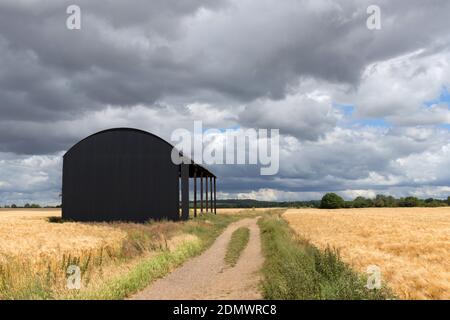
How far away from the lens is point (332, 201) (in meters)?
142

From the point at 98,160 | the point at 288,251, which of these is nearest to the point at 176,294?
the point at 288,251

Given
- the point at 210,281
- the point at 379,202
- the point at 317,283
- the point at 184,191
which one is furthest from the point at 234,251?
the point at 379,202

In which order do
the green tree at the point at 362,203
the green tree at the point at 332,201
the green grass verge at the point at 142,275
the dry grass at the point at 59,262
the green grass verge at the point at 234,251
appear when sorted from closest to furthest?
the green grass verge at the point at 142,275, the dry grass at the point at 59,262, the green grass verge at the point at 234,251, the green tree at the point at 332,201, the green tree at the point at 362,203

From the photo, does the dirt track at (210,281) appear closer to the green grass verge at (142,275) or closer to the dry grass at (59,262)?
the green grass verge at (142,275)

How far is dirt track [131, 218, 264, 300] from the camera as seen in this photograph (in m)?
10.9

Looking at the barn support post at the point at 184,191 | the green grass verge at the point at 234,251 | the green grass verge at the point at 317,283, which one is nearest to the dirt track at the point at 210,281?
the green grass verge at the point at 234,251

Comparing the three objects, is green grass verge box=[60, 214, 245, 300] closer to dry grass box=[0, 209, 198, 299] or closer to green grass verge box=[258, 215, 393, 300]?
dry grass box=[0, 209, 198, 299]

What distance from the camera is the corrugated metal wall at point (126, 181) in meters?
34.8

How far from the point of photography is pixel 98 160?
116ft

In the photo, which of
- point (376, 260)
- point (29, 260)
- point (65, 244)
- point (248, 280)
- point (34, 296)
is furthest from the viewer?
point (65, 244)

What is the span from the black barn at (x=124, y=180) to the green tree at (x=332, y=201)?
115m

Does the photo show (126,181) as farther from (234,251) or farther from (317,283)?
(317,283)

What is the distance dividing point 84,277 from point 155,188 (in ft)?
75.7
